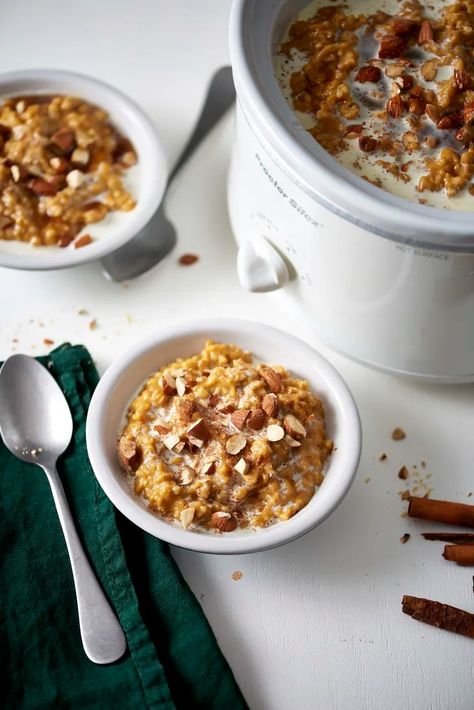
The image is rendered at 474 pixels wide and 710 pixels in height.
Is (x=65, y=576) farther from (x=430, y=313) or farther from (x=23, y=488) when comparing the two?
(x=430, y=313)

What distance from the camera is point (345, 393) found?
4.37 feet

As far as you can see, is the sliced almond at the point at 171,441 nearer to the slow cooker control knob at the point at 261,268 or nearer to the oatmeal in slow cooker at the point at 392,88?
the slow cooker control knob at the point at 261,268

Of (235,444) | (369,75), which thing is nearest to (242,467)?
(235,444)

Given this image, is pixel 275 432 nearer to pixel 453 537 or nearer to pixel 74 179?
pixel 453 537

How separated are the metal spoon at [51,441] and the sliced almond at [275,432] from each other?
294 mm

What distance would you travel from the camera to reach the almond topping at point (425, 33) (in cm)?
131

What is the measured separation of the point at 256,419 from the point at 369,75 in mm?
482

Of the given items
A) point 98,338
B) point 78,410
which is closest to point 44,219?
point 98,338

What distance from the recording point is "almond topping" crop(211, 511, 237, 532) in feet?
4.03

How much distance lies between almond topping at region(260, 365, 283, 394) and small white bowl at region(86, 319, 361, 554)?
2.6 inches

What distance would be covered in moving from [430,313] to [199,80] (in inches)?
29.5

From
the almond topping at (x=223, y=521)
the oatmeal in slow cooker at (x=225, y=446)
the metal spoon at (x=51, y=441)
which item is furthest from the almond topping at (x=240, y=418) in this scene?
the metal spoon at (x=51, y=441)

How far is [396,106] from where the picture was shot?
4.06 feet

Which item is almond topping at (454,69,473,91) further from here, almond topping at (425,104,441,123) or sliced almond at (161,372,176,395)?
sliced almond at (161,372,176,395)
